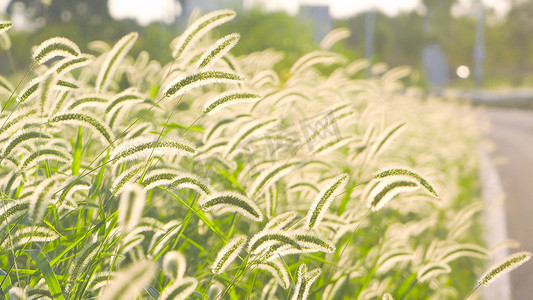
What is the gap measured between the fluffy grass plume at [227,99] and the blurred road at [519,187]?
2944mm

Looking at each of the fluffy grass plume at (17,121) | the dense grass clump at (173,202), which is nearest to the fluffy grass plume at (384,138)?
the dense grass clump at (173,202)

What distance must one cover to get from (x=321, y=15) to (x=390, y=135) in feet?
107

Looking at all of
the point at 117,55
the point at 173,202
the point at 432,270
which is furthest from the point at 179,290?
the point at 173,202

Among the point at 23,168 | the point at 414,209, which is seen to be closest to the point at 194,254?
the point at 23,168

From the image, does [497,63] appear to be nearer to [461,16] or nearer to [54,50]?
[461,16]

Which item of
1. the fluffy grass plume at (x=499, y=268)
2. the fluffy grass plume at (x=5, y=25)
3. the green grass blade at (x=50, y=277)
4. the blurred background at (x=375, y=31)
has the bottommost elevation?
the green grass blade at (x=50, y=277)

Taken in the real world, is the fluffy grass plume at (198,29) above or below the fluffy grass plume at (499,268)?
above

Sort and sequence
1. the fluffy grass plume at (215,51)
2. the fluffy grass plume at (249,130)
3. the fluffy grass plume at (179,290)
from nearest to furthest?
the fluffy grass plume at (179,290)
the fluffy grass plume at (215,51)
the fluffy grass plume at (249,130)

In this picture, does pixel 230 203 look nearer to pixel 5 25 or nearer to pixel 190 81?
pixel 190 81

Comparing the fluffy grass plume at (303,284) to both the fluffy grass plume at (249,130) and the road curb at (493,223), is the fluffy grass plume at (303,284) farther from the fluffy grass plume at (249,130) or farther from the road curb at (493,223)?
the road curb at (493,223)

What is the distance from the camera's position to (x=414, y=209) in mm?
3793

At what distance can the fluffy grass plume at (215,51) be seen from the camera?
1664 mm

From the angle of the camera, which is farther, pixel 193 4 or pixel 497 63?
pixel 497 63

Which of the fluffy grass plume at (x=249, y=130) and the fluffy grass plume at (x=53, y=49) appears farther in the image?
the fluffy grass plume at (x=249, y=130)
